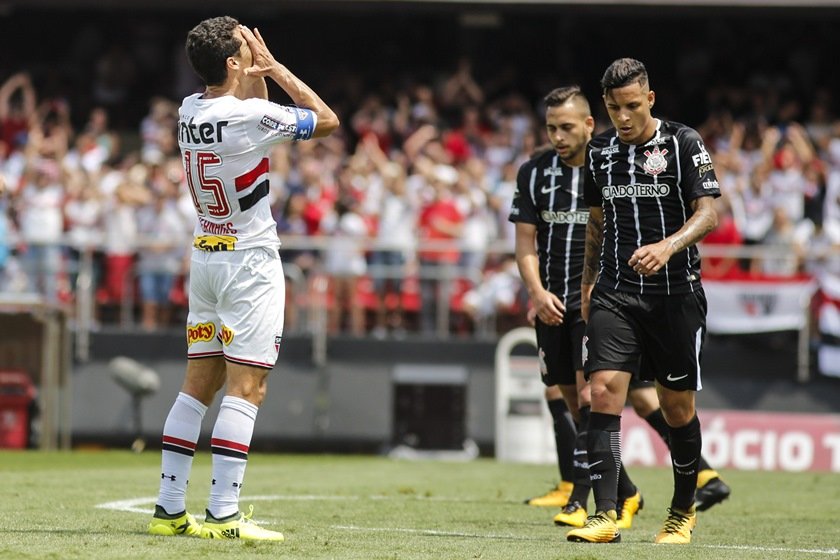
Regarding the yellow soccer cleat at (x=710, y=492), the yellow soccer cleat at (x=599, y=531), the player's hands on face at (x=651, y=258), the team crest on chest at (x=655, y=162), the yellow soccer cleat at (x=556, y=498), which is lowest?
the yellow soccer cleat at (x=556, y=498)

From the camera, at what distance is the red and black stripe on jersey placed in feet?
24.5

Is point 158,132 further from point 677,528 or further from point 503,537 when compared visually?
point 677,528

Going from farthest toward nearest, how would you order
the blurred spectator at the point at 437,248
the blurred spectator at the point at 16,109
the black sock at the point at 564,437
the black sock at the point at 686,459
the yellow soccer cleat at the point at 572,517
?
the blurred spectator at the point at 16,109
the blurred spectator at the point at 437,248
the black sock at the point at 564,437
the yellow soccer cleat at the point at 572,517
the black sock at the point at 686,459

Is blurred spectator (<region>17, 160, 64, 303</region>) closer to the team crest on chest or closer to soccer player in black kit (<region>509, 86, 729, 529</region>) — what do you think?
soccer player in black kit (<region>509, 86, 729, 529</region>)

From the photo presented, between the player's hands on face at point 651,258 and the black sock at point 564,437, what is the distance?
313cm

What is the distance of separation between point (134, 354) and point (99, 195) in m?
2.70

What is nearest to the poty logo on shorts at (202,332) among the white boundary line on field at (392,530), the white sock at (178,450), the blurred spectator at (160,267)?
the white sock at (178,450)

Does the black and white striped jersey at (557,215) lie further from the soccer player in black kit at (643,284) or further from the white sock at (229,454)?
the white sock at (229,454)

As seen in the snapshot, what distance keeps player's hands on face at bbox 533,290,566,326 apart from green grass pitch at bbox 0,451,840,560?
4.15ft

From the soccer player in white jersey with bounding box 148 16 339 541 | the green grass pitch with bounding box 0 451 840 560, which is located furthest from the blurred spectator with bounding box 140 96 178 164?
the soccer player in white jersey with bounding box 148 16 339 541

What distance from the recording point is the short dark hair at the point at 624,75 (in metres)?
7.73

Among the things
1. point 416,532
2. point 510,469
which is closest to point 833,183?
point 510,469

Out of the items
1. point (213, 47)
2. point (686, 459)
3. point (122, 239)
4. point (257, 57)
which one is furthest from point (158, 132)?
point (686, 459)

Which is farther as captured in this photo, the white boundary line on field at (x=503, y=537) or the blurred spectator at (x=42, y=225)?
the blurred spectator at (x=42, y=225)
